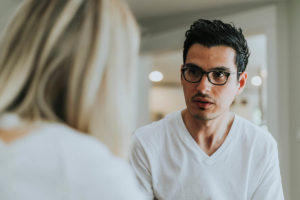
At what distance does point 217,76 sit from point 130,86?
83 centimetres

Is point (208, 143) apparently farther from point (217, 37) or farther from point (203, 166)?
point (217, 37)

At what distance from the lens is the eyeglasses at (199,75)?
1446mm

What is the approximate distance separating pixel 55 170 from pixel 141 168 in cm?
93

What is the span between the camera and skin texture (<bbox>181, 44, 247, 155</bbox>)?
1.43 m

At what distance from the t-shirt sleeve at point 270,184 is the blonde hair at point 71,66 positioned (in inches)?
36.2

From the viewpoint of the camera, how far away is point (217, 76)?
1460mm

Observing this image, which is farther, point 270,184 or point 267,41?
point 267,41

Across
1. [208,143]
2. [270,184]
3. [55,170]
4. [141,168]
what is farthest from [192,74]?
[55,170]

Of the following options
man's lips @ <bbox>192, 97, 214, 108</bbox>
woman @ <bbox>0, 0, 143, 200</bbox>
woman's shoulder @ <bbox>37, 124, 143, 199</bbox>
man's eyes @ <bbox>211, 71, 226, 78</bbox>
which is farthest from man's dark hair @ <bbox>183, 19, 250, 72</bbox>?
woman's shoulder @ <bbox>37, 124, 143, 199</bbox>

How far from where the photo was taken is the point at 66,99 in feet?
2.05

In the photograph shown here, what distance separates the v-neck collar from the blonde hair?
81 centimetres

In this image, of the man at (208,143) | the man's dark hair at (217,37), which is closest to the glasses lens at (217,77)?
the man at (208,143)

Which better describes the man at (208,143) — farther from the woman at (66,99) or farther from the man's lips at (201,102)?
the woman at (66,99)

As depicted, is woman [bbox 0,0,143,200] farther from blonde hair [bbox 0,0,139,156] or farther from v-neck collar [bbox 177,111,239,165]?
v-neck collar [bbox 177,111,239,165]
